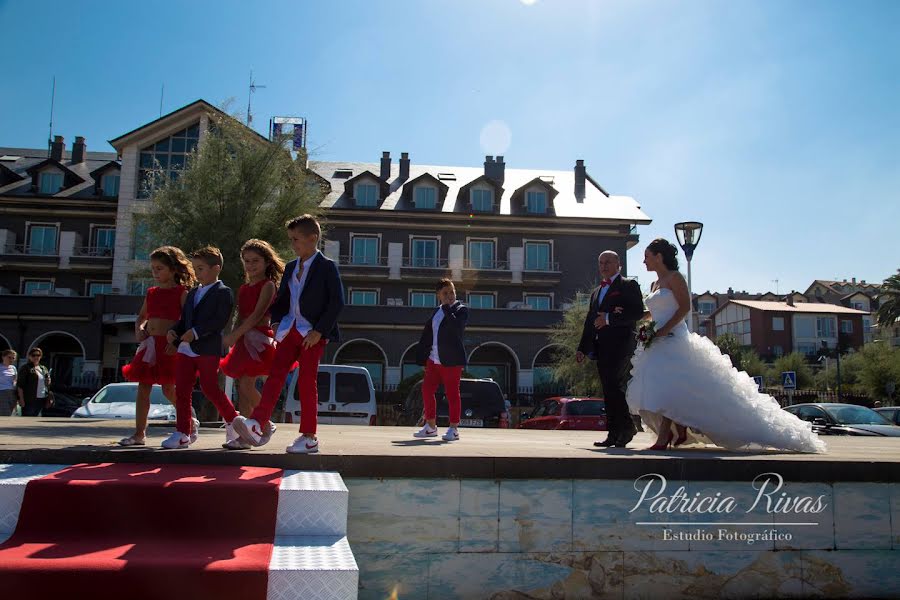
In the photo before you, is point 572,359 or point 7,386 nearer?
point 7,386

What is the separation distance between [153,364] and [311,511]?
2.66 meters

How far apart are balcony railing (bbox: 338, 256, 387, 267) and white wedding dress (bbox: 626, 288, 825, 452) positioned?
1433 inches

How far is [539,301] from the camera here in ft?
141

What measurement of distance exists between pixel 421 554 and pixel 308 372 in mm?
1528

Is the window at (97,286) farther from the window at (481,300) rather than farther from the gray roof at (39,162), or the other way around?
the window at (481,300)

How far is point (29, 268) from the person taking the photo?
40.0 metres

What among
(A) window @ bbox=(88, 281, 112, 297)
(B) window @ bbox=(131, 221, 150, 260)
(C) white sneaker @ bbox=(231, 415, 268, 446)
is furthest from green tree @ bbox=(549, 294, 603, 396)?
(C) white sneaker @ bbox=(231, 415, 268, 446)

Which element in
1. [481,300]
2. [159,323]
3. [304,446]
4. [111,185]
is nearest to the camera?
[304,446]

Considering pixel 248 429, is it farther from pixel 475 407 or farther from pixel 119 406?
pixel 475 407

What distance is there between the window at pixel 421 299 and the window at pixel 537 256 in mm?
6245

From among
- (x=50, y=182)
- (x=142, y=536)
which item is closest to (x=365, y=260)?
(x=50, y=182)

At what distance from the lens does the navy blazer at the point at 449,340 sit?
777 centimetres

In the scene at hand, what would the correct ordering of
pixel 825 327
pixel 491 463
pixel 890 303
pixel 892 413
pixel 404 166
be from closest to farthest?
pixel 491 463
pixel 892 413
pixel 404 166
pixel 890 303
pixel 825 327

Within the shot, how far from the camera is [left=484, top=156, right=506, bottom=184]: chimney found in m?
48.8
